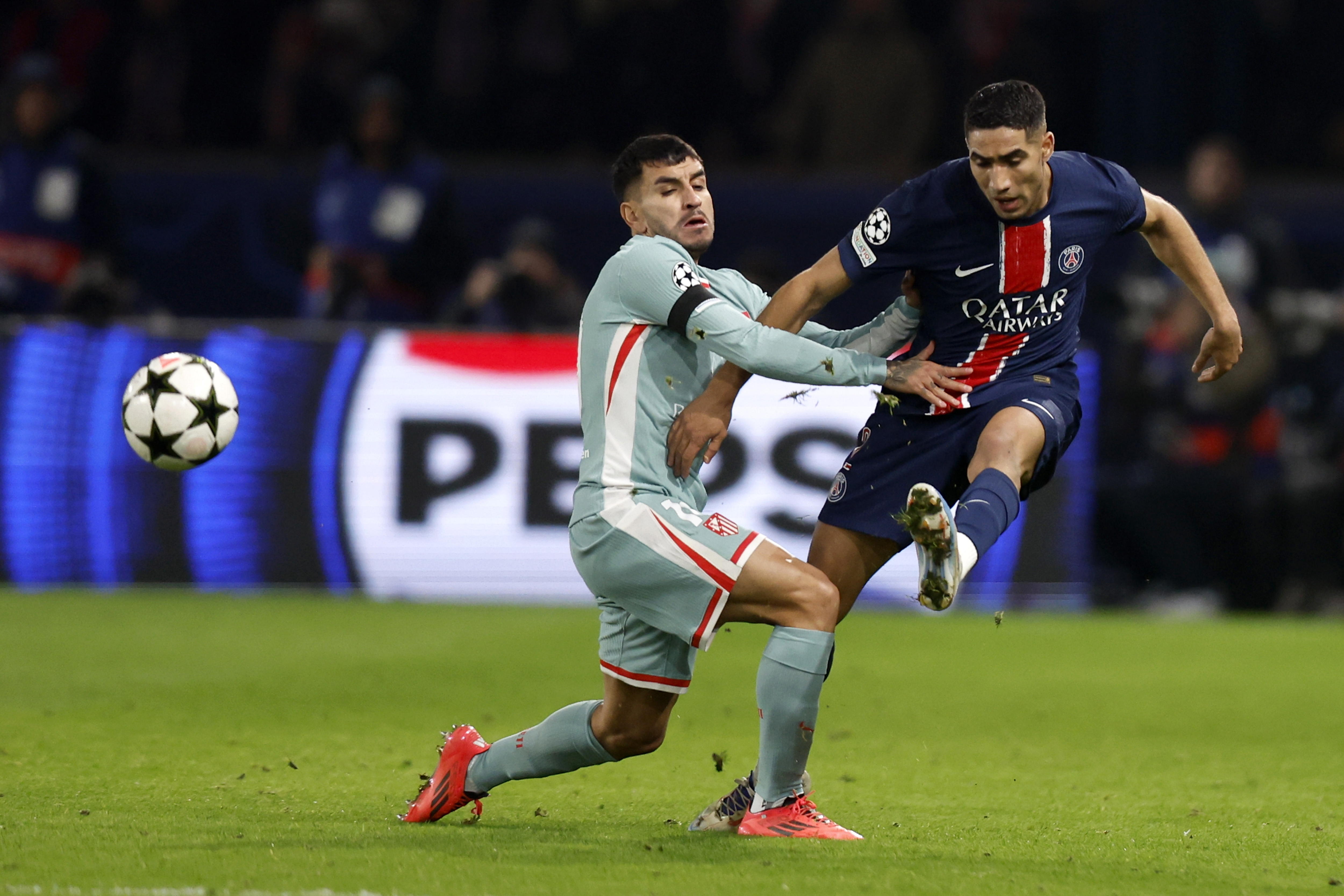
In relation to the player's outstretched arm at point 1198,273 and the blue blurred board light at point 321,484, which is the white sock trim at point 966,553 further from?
the blue blurred board light at point 321,484

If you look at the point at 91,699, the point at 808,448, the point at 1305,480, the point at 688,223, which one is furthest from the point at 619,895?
the point at 1305,480

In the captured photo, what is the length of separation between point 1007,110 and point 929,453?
1.02 metres

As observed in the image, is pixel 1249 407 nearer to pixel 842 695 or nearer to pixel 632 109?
pixel 842 695

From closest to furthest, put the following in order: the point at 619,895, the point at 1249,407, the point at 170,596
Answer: the point at 619,895 < the point at 170,596 < the point at 1249,407

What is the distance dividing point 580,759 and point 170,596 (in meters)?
6.14

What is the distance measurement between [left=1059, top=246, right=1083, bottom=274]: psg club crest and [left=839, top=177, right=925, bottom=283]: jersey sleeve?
0.43 metres

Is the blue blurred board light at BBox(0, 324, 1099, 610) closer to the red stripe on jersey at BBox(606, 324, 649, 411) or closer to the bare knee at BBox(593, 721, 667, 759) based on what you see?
the bare knee at BBox(593, 721, 667, 759)

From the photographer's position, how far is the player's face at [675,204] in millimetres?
4863

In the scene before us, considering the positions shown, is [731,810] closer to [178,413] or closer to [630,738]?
[630,738]

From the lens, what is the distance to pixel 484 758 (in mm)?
4988

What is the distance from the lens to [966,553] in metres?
4.42

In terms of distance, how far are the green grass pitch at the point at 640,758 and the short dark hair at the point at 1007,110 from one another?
198 cm

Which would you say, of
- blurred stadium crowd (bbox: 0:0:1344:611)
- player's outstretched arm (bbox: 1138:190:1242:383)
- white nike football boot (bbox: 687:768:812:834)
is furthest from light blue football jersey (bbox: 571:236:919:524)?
blurred stadium crowd (bbox: 0:0:1344:611)

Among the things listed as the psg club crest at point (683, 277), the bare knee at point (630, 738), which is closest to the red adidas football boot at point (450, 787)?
the bare knee at point (630, 738)
